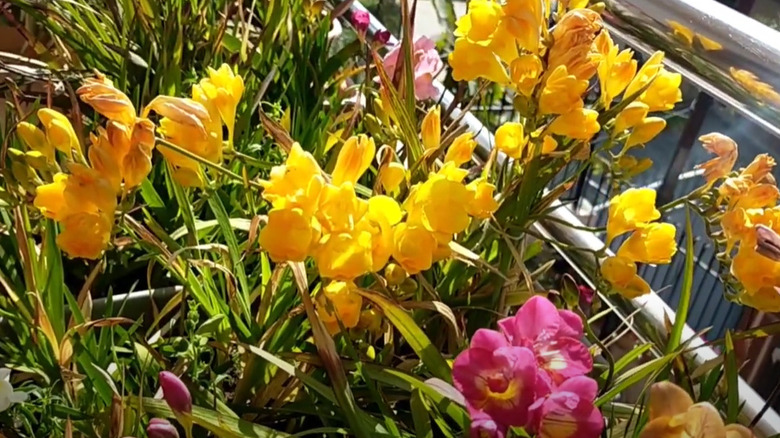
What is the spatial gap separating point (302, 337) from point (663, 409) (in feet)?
1.01

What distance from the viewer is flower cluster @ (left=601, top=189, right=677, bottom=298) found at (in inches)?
20.8

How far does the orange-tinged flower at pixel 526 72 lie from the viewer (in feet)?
1.69

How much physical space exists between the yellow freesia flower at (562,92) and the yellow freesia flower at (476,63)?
0.18ft

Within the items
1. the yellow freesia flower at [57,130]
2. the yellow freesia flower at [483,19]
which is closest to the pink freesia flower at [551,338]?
the yellow freesia flower at [483,19]

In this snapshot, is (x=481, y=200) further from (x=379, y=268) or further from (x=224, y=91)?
(x=224, y=91)

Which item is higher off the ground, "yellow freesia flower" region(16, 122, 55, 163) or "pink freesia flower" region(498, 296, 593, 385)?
"pink freesia flower" region(498, 296, 593, 385)

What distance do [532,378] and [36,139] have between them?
393 mm

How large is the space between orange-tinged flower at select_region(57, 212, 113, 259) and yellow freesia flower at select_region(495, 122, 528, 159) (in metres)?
0.28

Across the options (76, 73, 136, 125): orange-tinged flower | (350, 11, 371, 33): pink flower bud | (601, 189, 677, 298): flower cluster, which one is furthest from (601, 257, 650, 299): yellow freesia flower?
(350, 11, 371, 33): pink flower bud

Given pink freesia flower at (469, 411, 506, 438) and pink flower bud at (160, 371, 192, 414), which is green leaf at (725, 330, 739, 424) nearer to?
pink freesia flower at (469, 411, 506, 438)

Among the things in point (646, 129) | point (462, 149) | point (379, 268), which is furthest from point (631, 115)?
→ point (379, 268)

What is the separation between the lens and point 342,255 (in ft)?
1.48

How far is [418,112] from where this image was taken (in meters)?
0.79

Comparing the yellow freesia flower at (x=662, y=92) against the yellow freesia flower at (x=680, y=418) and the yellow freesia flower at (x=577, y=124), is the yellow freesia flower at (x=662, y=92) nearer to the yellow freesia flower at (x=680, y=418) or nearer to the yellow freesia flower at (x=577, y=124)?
the yellow freesia flower at (x=577, y=124)
